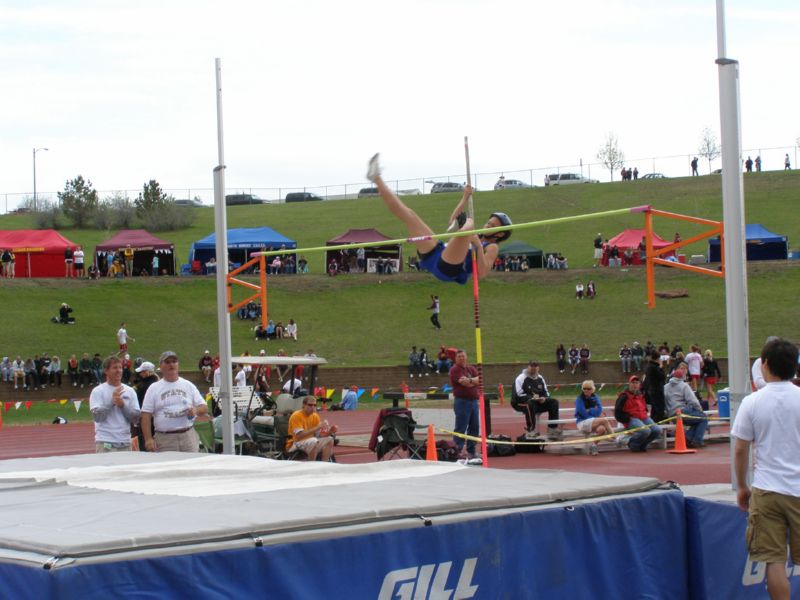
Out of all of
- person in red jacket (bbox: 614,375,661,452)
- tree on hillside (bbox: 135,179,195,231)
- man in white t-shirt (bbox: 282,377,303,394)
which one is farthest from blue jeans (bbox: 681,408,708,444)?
tree on hillside (bbox: 135,179,195,231)

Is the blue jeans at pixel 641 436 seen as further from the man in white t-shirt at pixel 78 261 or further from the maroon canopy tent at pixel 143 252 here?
the man in white t-shirt at pixel 78 261

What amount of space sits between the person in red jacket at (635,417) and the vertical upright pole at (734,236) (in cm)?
812

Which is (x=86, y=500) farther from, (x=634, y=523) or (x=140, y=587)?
(x=634, y=523)

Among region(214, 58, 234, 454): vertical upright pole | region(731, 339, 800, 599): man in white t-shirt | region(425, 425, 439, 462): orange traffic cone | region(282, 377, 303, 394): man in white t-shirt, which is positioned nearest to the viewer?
region(731, 339, 800, 599): man in white t-shirt

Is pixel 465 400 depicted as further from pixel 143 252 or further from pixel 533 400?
pixel 143 252

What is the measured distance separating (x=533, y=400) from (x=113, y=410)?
7.62 m

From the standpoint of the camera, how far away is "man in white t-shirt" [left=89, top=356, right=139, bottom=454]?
354 inches

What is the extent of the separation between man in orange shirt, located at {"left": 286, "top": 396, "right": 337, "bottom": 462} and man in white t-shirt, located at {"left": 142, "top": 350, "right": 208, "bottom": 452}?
2.28m

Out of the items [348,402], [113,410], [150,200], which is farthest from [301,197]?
[113,410]

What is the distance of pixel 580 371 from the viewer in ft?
103

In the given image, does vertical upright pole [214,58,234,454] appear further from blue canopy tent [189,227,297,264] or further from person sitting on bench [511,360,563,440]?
blue canopy tent [189,227,297,264]

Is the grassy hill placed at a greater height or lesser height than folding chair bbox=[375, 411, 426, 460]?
greater

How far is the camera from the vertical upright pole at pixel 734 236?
6.73m

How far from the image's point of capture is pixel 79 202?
65562 mm
